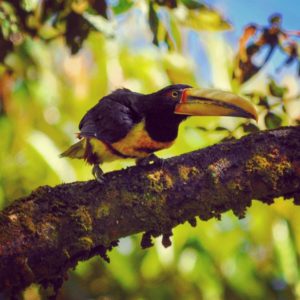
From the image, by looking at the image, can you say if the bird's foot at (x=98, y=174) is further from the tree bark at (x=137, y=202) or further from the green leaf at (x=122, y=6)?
the green leaf at (x=122, y=6)

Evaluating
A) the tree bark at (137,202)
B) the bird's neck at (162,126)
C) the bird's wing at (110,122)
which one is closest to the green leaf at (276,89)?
the tree bark at (137,202)

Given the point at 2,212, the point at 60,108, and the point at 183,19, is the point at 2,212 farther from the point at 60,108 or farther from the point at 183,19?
A: the point at 60,108

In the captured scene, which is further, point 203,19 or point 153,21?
point 203,19

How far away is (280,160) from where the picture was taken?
2.34m

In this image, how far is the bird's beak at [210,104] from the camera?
106 inches

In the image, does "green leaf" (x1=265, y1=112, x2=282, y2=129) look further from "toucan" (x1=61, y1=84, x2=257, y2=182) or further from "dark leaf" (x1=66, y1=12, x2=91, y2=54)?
"dark leaf" (x1=66, y1=12, x2=91, y2=54)

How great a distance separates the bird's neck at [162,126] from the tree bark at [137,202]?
1.27ft

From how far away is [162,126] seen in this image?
9.22ft

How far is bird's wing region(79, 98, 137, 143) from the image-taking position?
2691 mm

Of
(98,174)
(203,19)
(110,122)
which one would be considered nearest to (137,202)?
(98,174)

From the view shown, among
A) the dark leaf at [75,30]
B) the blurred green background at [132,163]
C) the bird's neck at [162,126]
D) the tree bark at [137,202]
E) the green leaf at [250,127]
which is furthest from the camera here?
the blurred green background at [132,163]

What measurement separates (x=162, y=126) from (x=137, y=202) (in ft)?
2.14

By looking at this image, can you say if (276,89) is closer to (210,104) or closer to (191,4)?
(210,104)

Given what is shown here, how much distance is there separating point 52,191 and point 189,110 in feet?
2.73
